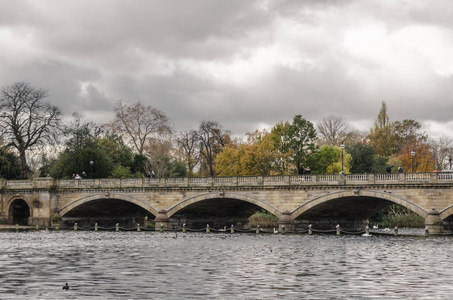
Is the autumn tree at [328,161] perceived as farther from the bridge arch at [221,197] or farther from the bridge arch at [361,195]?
the bridge arch at [361,195]

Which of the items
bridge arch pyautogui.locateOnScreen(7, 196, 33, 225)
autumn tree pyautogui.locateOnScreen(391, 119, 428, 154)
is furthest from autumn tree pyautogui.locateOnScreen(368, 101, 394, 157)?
bridge arch pyautogui.locateOnScreen(7, 196, 33, 225)

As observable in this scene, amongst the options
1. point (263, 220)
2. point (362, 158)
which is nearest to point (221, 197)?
point (263, 220)

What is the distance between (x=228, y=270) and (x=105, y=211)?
50518 mm

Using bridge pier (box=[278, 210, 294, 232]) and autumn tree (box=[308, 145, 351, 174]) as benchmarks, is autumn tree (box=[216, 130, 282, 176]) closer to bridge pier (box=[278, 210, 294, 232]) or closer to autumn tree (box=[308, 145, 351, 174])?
autumn tree (box=[308, 145, 351, 174])

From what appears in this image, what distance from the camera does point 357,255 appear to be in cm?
3778

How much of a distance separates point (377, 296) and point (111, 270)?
12527 mm

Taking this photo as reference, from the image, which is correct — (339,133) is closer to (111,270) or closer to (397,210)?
(397,210)

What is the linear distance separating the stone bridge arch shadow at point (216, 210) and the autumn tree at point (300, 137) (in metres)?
9.96

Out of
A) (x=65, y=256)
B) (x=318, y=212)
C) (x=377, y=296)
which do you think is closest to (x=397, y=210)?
(x=318, y=212)

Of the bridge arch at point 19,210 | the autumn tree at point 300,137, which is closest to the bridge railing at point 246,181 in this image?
the bridge arch at point 19,210

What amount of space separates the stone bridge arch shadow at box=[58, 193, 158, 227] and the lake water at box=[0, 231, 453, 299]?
2273 cm

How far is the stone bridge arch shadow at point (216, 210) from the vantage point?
210 ft

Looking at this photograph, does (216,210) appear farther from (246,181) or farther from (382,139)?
(382,139)

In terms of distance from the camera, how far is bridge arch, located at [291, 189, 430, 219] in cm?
5484
